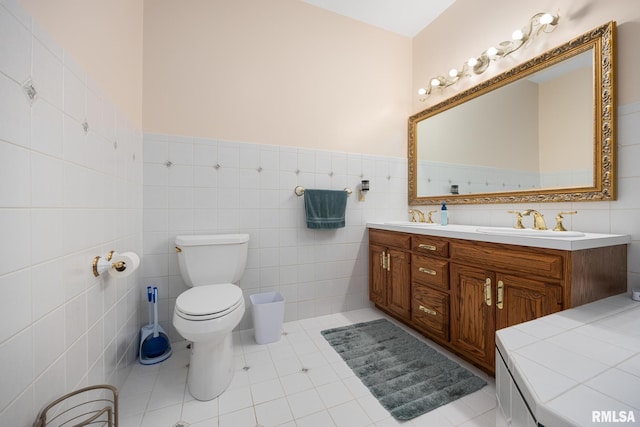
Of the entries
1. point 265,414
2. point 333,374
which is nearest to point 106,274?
point 265,414

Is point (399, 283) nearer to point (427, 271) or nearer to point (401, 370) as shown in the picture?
point (427, 271)

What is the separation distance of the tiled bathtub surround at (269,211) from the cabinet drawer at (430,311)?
64cm

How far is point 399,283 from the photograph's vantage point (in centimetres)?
199

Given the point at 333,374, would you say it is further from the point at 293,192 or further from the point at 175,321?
the point at 293,192

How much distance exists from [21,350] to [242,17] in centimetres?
227

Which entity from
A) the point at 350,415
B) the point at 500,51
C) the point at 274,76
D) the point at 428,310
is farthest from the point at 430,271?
the point at 274,76

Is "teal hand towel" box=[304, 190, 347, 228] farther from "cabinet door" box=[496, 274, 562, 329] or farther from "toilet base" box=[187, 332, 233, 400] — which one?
"cabinet door" box=[496, 274, 562, 329]

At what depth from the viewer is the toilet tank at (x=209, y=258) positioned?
1.66 metres

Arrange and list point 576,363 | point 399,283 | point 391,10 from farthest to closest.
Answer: point 391,10, point 399,283, point 576,363

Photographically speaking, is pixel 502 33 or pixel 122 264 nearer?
pixel 122 264

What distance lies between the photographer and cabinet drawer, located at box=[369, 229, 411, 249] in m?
1.91

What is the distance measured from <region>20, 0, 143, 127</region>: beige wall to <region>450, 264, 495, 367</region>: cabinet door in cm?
203

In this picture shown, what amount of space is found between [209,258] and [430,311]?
1499 mm

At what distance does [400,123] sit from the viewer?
2.55 metres
